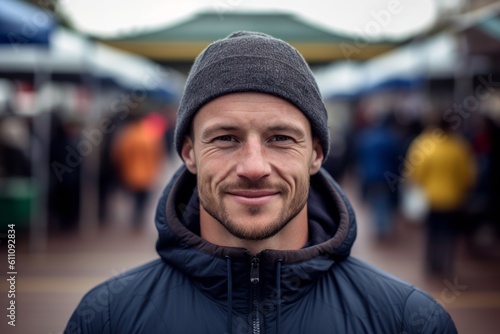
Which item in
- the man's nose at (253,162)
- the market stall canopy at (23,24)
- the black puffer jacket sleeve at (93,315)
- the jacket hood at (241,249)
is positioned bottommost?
the black puffer jacket sleeve at (93,315)

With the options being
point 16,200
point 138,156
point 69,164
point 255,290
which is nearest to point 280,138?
point 255,290

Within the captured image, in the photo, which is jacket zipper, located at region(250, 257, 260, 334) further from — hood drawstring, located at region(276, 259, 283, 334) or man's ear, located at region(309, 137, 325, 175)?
man's ear, located at region(309, 137, 325, 175)

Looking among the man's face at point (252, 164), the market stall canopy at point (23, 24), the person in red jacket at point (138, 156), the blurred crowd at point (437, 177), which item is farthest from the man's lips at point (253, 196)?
the person in red jacket at point (138, 156)

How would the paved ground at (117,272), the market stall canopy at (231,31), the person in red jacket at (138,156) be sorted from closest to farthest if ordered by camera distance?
the paved ground at (117,272) < the market stall canopy at (231,31) < the person in red jacket at (138,156)

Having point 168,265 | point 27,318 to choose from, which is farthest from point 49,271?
point 168,265

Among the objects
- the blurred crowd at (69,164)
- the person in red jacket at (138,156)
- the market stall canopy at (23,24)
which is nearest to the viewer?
the market stall canopy at (23,24)

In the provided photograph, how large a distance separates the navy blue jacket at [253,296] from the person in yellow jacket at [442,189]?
21.4 ft

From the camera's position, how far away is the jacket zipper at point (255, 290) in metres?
1.93

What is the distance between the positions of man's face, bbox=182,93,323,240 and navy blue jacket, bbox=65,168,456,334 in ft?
0.34

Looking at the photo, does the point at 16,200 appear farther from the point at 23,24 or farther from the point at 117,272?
the point at 23,24

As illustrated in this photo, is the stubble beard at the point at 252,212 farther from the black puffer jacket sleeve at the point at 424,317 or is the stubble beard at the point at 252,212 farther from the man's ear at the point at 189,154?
the black puffer jacket sleeve at the point at 424,317

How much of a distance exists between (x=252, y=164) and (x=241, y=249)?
0.25 m

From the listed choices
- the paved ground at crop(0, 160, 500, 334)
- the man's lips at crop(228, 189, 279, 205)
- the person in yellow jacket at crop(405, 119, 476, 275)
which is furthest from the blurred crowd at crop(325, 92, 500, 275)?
the man's lips at crop(228, 189, 279, 205)

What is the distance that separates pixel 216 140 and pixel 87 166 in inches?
422
